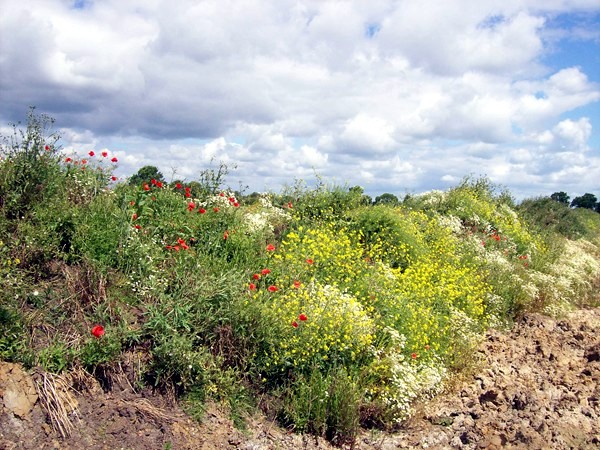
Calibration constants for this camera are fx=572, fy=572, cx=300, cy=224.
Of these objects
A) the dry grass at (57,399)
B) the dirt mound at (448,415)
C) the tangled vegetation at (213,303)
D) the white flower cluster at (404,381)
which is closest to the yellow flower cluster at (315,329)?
the tangled vegetation at (213,303)

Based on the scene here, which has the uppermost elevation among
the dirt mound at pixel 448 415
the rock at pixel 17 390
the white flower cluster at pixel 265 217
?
the white flower cluster at pixel 265 217

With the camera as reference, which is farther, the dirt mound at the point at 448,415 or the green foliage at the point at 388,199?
the green foliage at the point at 388,199

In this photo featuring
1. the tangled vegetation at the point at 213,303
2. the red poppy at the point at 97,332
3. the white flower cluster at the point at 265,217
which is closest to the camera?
the red poppy at the point at 97,332

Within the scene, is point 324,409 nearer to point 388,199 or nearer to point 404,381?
point 404,381

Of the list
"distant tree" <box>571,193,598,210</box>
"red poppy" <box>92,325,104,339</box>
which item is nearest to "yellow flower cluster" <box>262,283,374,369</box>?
"red poppy" <box>92,325,104,339</box>

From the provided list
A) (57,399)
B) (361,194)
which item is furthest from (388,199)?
(57,399)

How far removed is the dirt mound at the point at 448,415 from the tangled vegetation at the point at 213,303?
19cm

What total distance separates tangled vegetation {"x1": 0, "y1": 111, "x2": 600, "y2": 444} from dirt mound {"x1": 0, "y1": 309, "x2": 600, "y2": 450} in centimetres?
19

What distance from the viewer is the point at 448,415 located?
6.49m

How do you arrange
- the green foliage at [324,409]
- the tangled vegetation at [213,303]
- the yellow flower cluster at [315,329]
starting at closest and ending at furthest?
1. the tangled vegetation at [213,303]
2. the green foliage at [324,409]
3. the yellow flower cluster at [315,329]

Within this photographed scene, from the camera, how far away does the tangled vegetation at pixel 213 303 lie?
5301mm

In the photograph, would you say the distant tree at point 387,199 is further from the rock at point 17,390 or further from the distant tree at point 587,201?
the distant tree at point 587,201

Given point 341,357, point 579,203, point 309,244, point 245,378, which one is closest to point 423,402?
point 341,357

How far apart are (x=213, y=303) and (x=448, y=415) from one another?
2.98 meters
